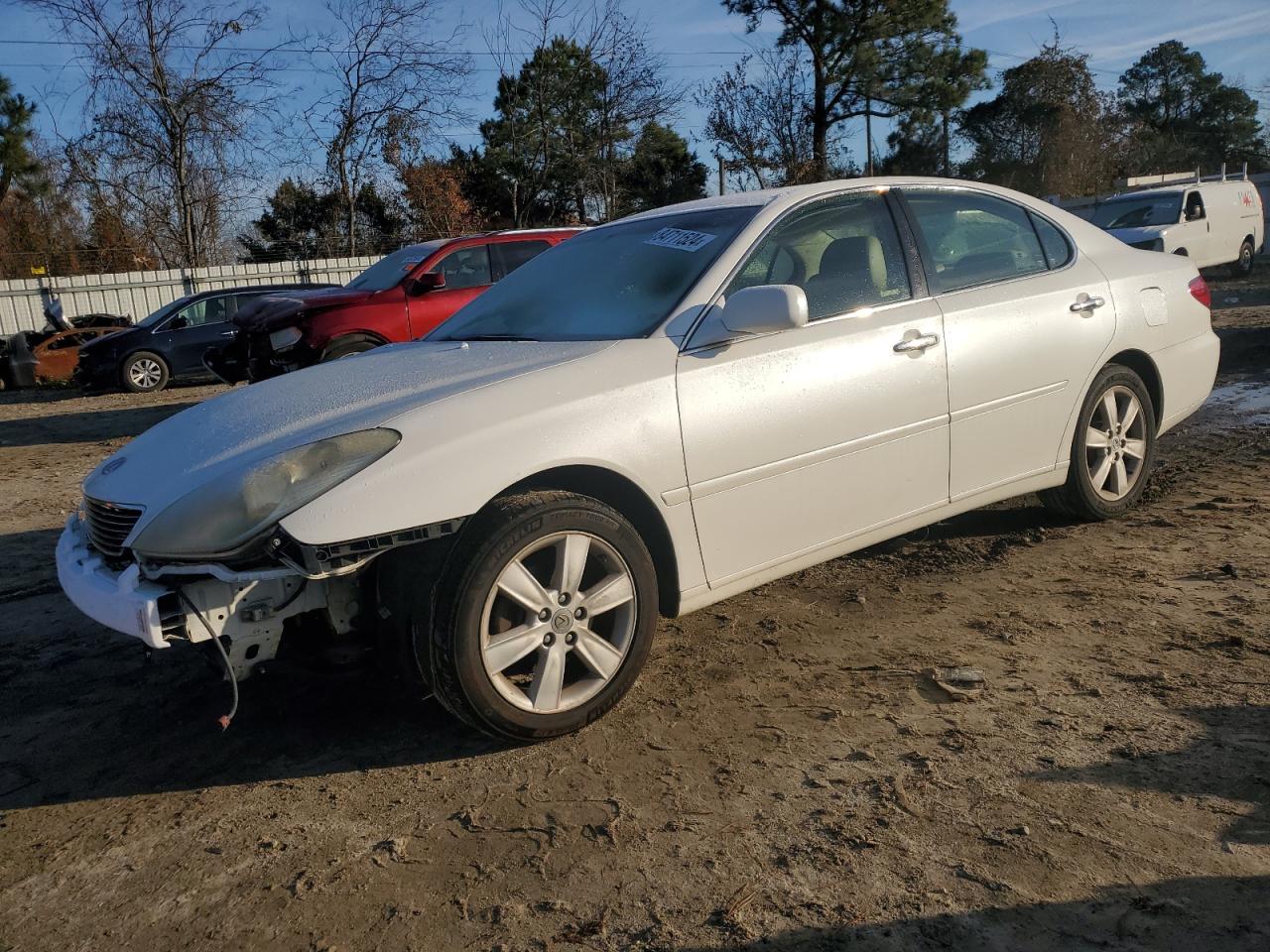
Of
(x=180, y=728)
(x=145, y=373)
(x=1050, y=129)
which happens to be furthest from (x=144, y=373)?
(x=1050, y=129)

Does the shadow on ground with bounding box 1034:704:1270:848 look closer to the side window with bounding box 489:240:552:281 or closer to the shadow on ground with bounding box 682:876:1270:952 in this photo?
the shadow on ground with bounding box 682:876:1270:952

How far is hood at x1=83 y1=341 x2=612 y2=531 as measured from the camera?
9.43 feet

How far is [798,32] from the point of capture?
89.6ft

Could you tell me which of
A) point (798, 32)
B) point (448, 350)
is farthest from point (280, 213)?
point (448, 350)

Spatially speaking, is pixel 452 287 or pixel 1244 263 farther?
pixel 1244 263

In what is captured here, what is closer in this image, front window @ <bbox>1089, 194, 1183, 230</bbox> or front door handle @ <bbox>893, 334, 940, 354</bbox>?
front door handle @ <bbox>893, 334, 940, 354</bbox>

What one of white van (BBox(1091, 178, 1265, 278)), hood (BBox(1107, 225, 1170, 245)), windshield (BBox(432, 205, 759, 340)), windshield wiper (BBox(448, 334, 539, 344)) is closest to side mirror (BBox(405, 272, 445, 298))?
windshield (BBox(432, 205, 759, 340))

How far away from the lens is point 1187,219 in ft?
58.1

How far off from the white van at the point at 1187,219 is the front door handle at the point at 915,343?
1457cm

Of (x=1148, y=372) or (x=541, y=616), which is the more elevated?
(x=1148, y=372)

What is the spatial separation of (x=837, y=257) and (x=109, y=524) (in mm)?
2695

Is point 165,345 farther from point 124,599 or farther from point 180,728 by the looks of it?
point 124,599

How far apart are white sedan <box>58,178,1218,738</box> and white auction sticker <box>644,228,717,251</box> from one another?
0.08 ft

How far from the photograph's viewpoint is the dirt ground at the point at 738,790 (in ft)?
7.17
